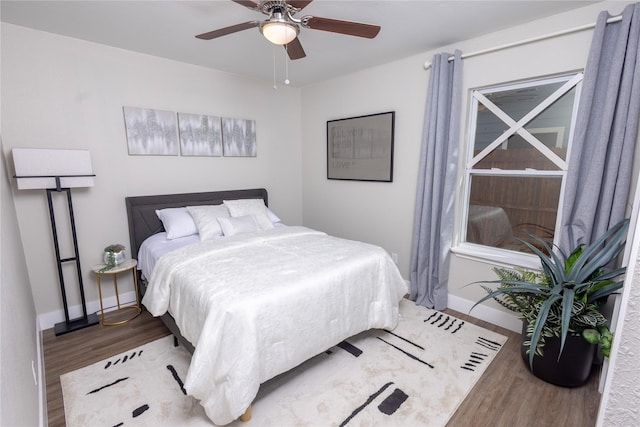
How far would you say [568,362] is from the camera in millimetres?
1831

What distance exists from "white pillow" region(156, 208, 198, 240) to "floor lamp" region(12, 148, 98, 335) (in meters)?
0.67

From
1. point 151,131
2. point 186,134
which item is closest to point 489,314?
point 186,134

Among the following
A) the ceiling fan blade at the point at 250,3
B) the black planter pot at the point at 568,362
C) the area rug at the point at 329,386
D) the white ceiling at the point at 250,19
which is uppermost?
the white ceiling at the point at 250,19

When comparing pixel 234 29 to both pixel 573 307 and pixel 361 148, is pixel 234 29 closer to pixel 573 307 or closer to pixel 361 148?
pixel 361 148

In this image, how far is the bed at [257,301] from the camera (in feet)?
5.08

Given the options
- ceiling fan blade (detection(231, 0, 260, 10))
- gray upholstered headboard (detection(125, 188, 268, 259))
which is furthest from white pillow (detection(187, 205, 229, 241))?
ceiling fan blade (detection(231, 0, 260, 10))

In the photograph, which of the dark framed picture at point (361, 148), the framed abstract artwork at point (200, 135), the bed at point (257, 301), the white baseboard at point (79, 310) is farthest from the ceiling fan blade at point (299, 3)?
the white baseboard at point (79, 310)

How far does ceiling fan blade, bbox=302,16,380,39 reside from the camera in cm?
166

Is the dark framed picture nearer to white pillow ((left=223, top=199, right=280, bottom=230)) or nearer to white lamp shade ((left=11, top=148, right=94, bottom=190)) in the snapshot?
white pillow ((left=223, top=199, right=280, bottom=230))

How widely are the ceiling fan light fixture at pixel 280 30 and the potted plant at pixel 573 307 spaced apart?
1.96 m

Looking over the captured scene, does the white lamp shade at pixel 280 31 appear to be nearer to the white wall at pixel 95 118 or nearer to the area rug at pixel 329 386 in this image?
the white wall at pixel 95 118

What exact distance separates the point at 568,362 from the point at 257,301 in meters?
1.97

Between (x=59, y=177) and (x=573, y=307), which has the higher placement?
(x=59, y=177)

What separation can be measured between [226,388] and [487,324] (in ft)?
7.51
